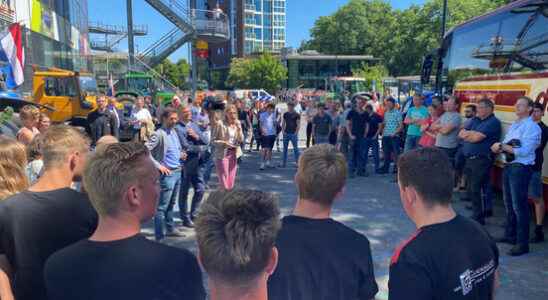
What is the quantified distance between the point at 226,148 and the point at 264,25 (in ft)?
287

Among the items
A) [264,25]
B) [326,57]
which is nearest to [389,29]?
[326,57]

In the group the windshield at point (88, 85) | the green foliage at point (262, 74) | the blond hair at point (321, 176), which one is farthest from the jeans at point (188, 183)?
the green foliage at point (262, 74)

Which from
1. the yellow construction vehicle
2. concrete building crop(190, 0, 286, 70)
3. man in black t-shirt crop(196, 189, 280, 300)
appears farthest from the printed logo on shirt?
concrete building crop(190, 0, 286, 70)

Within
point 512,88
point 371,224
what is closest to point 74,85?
point 371,224

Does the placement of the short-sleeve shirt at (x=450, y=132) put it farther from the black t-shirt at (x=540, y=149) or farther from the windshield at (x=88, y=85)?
the windshield at (x=88, y=85)

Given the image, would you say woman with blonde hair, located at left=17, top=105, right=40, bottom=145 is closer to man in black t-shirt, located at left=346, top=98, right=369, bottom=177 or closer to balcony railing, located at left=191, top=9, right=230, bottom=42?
man in black t-shirt, located at left=346, top=98, right=369, bottom=177

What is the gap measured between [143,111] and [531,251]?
9079mm

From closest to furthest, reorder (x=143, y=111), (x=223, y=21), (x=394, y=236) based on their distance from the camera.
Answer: (x=394, y=236) < (x=143, y=111) < (x=223, y=21)

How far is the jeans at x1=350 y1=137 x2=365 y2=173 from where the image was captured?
10.0 meters

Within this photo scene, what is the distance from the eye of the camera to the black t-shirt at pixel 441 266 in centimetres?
177

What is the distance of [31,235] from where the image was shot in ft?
7.29

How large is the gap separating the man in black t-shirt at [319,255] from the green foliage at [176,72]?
7571 cm

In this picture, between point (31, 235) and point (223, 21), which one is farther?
point (223, 21)

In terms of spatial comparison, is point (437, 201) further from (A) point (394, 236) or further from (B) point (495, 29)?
(B) point (495, 29)
